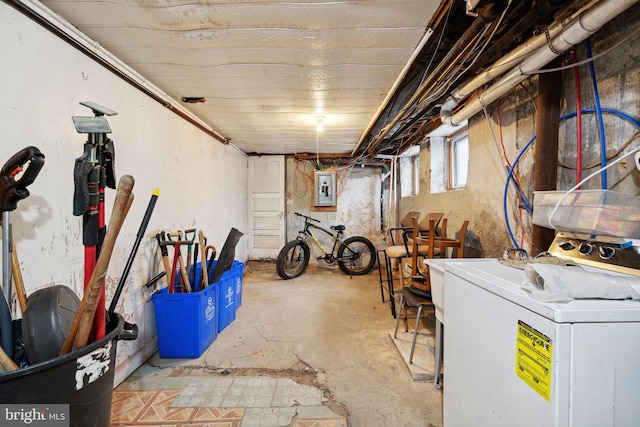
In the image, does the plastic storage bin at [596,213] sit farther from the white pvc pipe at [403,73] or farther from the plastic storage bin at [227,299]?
the plastic storage bin at [227,299]

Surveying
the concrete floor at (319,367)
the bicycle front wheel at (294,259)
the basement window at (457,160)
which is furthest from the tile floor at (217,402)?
the basement window at (457,160)

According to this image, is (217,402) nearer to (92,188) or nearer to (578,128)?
(92,188)

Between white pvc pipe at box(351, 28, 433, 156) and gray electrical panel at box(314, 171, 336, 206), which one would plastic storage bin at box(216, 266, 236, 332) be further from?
gray electrical panel at box(314, 171, 336, 206)

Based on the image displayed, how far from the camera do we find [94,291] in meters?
0.76

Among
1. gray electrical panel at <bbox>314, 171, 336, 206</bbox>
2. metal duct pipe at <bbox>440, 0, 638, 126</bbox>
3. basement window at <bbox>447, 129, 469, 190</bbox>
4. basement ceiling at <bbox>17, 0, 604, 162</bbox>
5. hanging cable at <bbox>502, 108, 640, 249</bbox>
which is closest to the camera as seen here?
metal duct pipe at <bbox>440, 0, 638, 126</bbox>

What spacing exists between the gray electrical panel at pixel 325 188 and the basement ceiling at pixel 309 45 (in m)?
2.02

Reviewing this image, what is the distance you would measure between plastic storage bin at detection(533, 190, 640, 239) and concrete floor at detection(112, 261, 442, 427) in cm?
116

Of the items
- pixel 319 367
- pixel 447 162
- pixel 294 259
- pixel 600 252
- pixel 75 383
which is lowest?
pixel 319 367

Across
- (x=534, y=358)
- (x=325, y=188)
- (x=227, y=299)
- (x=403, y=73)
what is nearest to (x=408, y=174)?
A: (x=325, y=188)

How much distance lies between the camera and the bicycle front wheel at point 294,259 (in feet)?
13.0

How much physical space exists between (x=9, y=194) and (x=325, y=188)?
12.6 feet

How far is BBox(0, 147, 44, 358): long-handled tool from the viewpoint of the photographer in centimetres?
76

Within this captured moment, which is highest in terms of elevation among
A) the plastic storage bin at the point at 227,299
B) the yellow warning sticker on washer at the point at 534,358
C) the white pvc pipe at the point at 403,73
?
the white pvc pipe at the point at 403,73

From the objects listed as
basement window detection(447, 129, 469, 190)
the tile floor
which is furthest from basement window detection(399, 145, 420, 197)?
the tile floor
